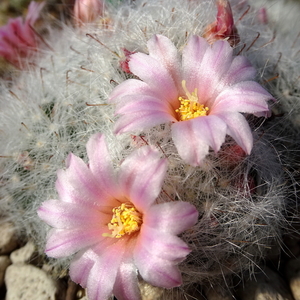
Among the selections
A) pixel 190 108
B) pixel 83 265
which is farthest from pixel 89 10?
pixel 83 265

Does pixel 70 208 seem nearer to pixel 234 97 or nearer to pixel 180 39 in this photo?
pixel 234 97

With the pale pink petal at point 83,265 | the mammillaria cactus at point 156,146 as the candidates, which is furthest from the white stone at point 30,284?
the pale pink petal at point 83,265

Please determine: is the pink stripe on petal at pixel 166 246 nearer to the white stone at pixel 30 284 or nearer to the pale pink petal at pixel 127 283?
the pale pink petal at pixel 127 283

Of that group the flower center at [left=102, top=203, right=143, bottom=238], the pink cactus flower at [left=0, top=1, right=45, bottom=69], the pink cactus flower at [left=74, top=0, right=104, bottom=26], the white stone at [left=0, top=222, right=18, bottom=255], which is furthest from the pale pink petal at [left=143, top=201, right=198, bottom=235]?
the pink cactus flower at [left=0, top=1, right=45, bottom=69]

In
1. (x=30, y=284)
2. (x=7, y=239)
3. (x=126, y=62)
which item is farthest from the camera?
(x=7, y=239)

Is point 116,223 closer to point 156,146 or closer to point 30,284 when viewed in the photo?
point 156,146

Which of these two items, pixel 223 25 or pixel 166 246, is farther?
pixel 223 25
